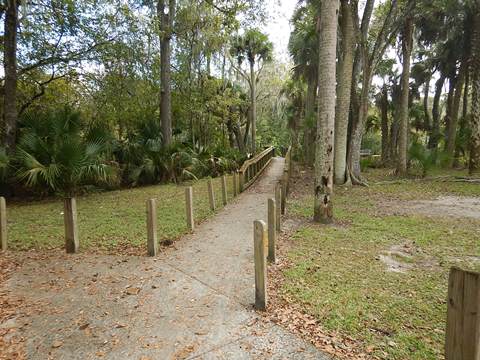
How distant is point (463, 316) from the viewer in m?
1.86

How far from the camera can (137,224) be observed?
7.07 meters

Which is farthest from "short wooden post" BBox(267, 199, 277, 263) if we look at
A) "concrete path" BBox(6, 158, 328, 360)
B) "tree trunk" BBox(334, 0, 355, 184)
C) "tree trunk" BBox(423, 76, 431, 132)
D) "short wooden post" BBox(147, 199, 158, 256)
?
"tree trunk" BBox(423, 76, 431, 132)

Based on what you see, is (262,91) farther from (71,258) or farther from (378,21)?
(71,258)

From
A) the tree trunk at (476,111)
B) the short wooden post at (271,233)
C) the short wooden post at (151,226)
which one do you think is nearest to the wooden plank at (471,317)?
the short wooden post at (271,233)

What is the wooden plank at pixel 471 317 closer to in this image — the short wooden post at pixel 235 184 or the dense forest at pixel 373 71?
the dense forest at pixel 373 71

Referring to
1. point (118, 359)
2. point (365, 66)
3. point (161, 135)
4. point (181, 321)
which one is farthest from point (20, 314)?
point (365, 66)

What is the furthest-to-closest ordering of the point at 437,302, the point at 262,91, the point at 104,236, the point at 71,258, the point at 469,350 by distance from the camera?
the point at 262,91 → the point at 104,236 → the point at 71,258 → the point at 437,302 → the point at 469,350

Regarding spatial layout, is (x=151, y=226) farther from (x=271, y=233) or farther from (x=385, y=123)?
(x=385, y=123)

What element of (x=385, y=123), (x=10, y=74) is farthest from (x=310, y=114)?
(x=10, y=74)

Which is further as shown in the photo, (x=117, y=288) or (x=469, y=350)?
(x=117, y=288)

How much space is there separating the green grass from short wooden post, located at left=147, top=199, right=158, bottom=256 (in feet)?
1.79

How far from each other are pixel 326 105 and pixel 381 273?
3673 millimetres

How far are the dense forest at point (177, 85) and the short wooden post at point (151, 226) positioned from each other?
3.65 meters

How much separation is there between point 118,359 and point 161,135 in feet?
40.4
